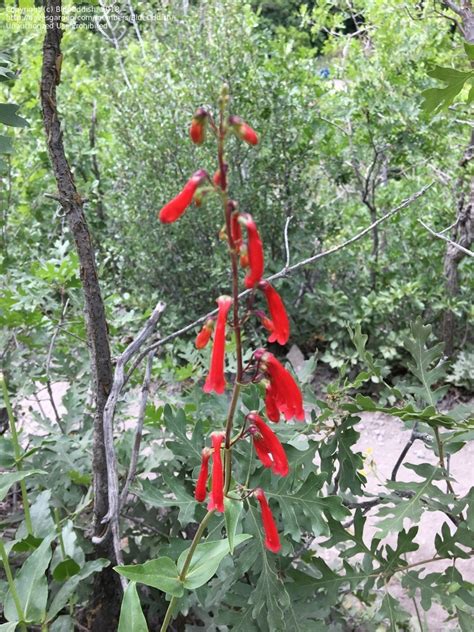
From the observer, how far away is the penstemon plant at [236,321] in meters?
0.66

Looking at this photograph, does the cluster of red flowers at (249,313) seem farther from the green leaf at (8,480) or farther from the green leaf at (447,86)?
the green leaf at (447,86)

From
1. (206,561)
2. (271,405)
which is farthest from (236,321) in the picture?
(206,561)

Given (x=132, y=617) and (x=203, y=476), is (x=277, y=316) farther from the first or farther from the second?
(x=132, y=617)

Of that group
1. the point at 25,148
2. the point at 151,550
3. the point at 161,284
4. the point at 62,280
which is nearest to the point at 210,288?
the point at 161,284

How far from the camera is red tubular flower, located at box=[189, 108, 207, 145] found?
67 centimetres

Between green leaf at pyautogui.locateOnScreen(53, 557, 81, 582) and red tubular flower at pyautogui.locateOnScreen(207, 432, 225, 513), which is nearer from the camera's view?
red tubular flower at pyautogui.locateOnScreen(207, 432, 225, 513)

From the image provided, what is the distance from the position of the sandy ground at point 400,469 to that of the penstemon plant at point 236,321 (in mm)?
1319

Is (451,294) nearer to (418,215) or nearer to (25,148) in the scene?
(418,215)

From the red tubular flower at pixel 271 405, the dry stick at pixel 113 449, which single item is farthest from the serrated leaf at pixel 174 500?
the red tubular flower at pixel 271 405

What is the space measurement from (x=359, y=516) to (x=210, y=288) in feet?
8.98

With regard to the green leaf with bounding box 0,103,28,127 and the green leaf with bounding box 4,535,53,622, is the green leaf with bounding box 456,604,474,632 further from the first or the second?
the green leaf with bounding box 0,103,28,127

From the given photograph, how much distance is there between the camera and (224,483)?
0.83 m

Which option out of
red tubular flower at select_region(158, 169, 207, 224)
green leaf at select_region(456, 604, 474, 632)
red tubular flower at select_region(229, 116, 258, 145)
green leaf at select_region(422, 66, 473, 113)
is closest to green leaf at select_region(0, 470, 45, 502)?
red tubular flower at select_region(158, 169, 207, 224)

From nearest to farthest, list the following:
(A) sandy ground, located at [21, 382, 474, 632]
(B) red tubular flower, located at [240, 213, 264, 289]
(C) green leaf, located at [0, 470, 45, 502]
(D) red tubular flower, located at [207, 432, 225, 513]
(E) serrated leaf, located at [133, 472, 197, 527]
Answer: (B) red tubular flower, located at [240, 213, 264, 289] < (D) red tubular flower, located at [207, 432, 225, 513] < (C) green leaf, located at [0, 470, 45, 502] < (E) serrated leaf, located at [133, 472, 197, 527] < (A) sandy ground, located at [21, 382, 474, 632]
